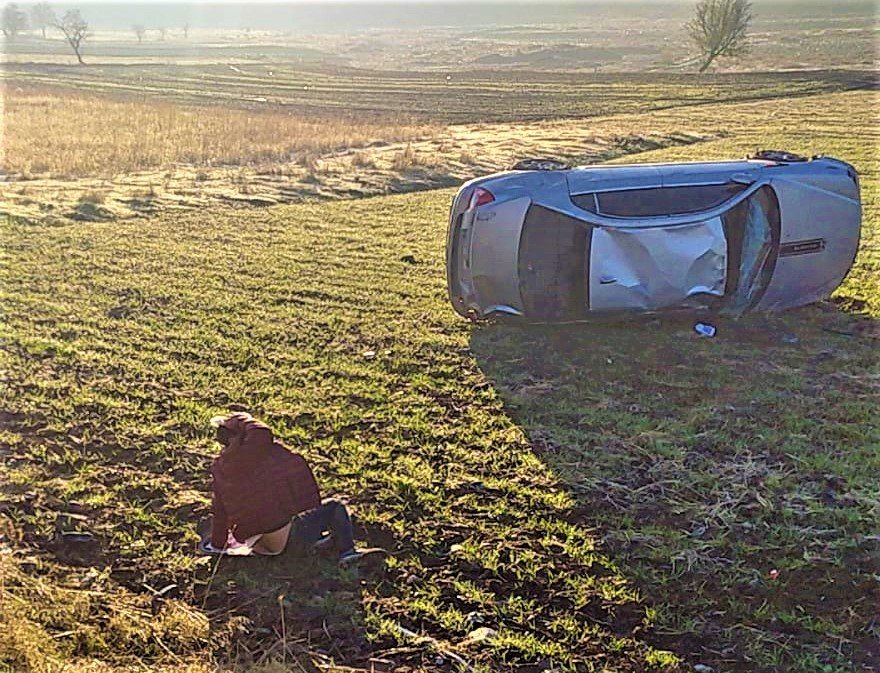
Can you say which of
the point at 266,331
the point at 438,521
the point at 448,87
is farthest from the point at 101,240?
the point at 448,87

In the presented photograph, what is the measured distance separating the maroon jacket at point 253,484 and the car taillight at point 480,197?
3.94 meters

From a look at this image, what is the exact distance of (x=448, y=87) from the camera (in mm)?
54531

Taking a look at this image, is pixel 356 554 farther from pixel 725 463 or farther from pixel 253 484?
pixel 725 463

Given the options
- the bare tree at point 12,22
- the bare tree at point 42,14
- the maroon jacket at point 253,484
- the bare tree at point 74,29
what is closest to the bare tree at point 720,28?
the bare tree at point 74,29

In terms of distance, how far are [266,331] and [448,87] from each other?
160ft

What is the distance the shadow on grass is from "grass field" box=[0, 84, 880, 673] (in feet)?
0.06

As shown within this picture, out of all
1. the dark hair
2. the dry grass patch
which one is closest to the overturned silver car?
the dark hair

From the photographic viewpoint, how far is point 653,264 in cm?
791

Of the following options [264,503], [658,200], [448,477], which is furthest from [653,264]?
[264,503]

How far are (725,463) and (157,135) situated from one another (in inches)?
924

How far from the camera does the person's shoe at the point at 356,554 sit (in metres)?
4.54

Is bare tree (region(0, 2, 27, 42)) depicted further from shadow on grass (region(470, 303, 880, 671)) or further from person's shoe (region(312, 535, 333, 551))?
person's shoe (region(312, 535, 333, 551))

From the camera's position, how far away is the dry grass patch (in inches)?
814

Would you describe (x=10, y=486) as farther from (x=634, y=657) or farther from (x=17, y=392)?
(x=634, y=657)
